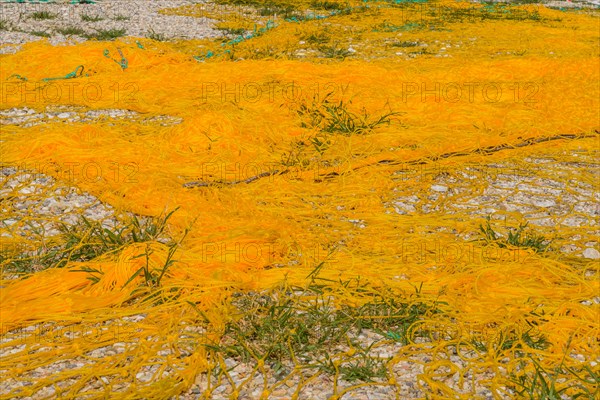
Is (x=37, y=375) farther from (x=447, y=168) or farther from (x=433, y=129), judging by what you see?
(x=433, y=129)

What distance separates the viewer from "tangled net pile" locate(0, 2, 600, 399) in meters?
3.21

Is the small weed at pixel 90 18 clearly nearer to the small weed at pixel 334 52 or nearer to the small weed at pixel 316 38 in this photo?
the small weed at pixel 316 38

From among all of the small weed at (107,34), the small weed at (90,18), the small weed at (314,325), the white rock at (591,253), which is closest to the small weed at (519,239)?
the white rock at (591,253)

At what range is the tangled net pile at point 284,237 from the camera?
126 inches

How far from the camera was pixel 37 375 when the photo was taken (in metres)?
3.08

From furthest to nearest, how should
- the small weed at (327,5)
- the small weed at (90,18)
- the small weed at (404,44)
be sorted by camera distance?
the small weed at (327,5)
the small weed at (90,18)
the small weed at (404,44)

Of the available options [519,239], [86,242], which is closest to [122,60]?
[86,242]

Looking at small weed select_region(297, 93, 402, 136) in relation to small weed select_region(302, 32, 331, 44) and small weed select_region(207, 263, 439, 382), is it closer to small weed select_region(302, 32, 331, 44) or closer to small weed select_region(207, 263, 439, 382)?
small weed select_region(207, 263, 439, 382)

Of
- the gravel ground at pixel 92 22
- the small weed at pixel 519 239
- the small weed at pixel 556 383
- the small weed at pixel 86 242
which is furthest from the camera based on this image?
the gravel ground at pixel 92 22

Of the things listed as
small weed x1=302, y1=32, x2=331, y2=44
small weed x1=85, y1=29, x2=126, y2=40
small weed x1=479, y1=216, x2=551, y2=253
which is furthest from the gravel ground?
small weed x1=479, y1=216, x2=551, y2=253

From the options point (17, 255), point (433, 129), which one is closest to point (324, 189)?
point (433, 129)

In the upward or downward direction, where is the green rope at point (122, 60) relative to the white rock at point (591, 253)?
upward

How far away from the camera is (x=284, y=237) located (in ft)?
14.4

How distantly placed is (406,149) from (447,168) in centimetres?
52
